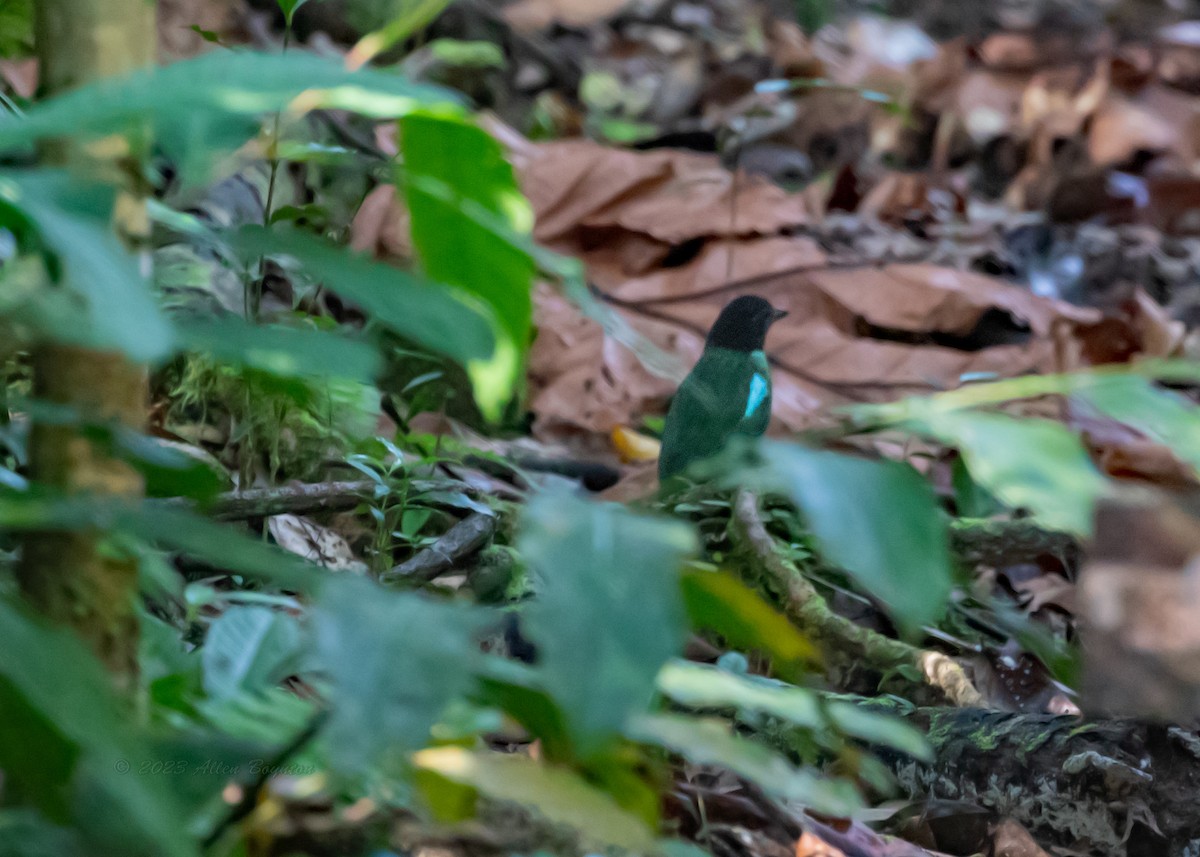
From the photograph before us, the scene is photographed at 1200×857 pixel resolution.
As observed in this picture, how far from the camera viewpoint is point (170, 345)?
0.64 meters

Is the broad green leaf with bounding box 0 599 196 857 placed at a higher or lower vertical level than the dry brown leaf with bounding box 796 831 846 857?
higher

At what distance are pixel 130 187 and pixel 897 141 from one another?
653cm

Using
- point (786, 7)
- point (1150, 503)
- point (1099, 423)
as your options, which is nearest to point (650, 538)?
point (1150, 503)

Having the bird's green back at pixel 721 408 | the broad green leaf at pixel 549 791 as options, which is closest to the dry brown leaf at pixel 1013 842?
the broad green leaf at pixel 549 791

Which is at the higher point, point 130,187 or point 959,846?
point 130,187

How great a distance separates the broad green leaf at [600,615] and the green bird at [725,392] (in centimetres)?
237

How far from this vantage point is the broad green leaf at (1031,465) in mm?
695

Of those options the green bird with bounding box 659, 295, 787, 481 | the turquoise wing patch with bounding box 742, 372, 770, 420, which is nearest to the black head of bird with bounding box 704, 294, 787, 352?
the green bird with bounding box 659, 295, 787, 481

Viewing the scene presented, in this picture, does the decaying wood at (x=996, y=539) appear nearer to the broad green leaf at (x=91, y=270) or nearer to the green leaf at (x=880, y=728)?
the green leaf at (x=880, y=728)

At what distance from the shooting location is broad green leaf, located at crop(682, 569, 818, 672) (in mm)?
818

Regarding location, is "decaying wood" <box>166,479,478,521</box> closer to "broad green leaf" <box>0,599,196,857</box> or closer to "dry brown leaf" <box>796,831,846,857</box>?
"dry brown leaf" <box>796,831,846,857</box>

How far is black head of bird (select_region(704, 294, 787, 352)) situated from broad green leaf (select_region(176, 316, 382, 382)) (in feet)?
11.1

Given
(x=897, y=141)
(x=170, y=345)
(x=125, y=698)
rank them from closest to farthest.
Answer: (x=170, y=345)
(x=125, y=698)
(x=897, y=141)

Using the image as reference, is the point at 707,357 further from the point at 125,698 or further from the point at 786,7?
the point at 786,7
